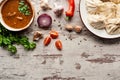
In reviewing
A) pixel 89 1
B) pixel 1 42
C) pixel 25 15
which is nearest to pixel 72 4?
pixel 89 1

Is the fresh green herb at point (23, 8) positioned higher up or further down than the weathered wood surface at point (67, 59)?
higher up

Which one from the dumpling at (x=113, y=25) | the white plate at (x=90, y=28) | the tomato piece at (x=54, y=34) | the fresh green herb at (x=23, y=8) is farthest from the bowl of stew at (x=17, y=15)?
the dumpling at (x=113, y=25)

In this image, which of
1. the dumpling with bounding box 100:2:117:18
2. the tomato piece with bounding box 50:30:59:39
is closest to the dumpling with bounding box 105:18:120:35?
the dumpling with bounding box 100:2:117:18

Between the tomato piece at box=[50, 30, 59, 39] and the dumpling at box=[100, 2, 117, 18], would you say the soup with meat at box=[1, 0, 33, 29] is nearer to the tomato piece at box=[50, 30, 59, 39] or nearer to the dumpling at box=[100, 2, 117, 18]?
the tomato piece at box=[50, 30, 59, 39]

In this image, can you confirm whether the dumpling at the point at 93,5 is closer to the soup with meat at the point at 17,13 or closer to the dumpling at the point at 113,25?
the dumpling at the point at 113,25

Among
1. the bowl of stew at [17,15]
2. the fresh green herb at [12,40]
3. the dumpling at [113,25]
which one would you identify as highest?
the bowl of stew at [17,15]

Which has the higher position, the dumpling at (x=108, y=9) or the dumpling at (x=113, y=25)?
the dumpling at (x=108, y=9)

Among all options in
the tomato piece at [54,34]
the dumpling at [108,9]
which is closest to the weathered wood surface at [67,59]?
the tomato piece at [54,34]

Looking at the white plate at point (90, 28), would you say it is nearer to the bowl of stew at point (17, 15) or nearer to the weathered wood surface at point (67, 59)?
the weathered wood surface at point (67, 59)
